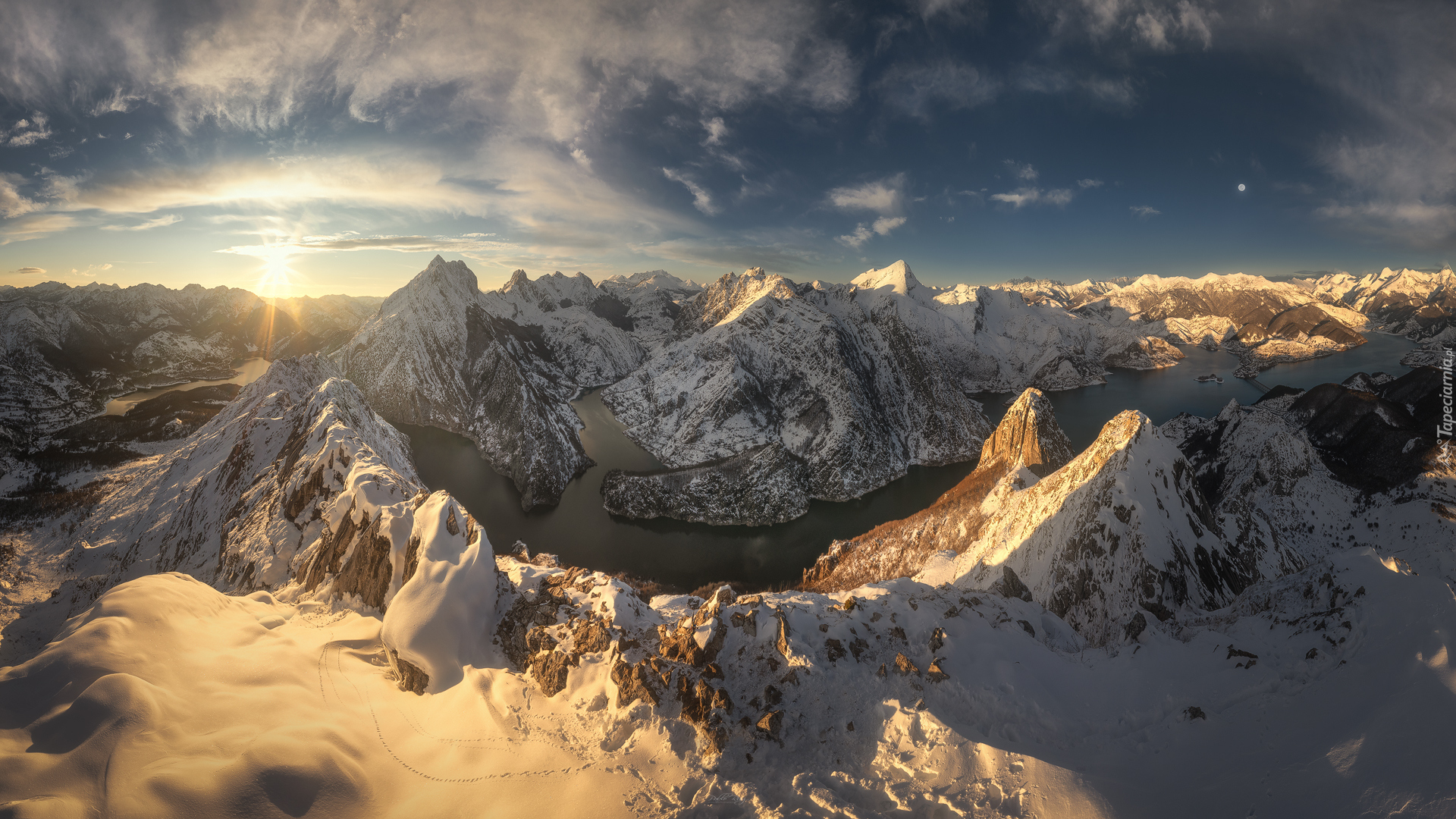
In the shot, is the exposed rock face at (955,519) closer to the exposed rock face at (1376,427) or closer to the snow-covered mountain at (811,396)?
the exposed rock face at (1376,427)

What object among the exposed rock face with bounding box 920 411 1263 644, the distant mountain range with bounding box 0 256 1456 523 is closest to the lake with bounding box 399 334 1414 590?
the distant mountain range with bounding box 0 256 1456 523

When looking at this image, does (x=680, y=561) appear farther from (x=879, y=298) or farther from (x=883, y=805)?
(x=879, y=298)

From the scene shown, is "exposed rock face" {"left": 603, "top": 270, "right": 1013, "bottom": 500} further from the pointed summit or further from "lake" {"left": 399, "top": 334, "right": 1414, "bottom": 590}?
the pointed summit

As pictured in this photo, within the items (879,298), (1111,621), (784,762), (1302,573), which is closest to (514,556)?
(784,762)

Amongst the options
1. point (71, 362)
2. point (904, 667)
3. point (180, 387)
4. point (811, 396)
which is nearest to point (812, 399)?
point (811, 396)

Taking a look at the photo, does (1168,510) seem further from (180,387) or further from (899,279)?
(180,387)

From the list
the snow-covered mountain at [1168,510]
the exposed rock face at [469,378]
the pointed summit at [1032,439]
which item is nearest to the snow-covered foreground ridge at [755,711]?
the snow-covered mountain at [1168,510]
